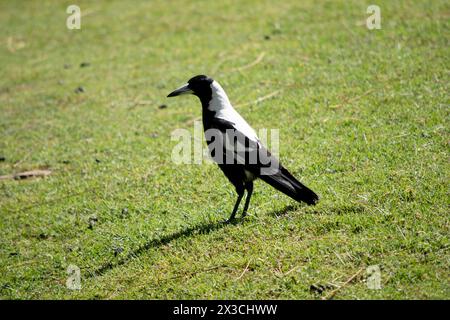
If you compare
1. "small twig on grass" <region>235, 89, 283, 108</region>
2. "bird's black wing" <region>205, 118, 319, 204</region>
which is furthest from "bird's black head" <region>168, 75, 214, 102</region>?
"small twig on grass" <region>235, 89, 283, 108</region>

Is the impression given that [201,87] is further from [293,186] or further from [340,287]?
[340,287]

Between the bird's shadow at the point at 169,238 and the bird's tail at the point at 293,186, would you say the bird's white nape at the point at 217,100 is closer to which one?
the bird's tail at the point at 293,186

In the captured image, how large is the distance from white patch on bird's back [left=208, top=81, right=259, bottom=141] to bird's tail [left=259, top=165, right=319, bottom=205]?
51 centimetres

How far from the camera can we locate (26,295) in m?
5.44

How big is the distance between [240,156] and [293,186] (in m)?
0.60

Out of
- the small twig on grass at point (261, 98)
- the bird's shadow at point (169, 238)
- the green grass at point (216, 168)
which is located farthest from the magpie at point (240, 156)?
the small twig on grass at point (261, 98)

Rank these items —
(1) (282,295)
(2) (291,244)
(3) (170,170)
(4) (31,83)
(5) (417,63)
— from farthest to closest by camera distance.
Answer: (4) (31,83)
(5) (417,63)
(3) (170,170)
(2) (291,244)
(1) (282,295)

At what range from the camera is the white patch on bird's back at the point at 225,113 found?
19.0 feet

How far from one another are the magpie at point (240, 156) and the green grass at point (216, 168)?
0.30 meters

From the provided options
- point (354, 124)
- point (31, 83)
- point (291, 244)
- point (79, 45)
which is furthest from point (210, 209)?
point (79, 45)

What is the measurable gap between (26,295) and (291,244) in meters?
2.49

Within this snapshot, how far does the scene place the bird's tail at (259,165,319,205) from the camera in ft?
17.6
